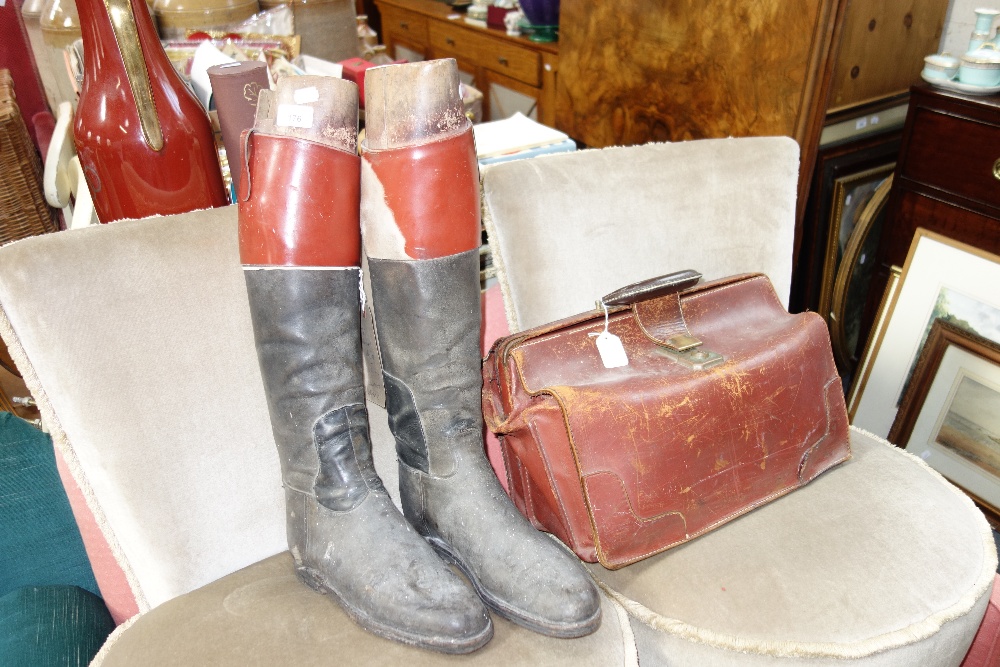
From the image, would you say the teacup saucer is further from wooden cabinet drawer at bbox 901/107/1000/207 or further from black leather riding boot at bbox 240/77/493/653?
black leather riding boot at bbox 240/77/493/653

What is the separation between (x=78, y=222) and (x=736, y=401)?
43.1 inches

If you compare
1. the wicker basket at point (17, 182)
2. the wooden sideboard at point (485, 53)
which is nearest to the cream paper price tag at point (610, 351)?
the wicker basket at point (17, 182)

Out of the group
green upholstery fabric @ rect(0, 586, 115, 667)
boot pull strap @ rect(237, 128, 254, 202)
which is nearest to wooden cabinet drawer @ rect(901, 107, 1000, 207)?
boot pull strap @ rect(237, 128, 254, 202)

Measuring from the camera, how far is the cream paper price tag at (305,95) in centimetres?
74

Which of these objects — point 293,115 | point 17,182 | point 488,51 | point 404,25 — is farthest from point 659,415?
point 404,25

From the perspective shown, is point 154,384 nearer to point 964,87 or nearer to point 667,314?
point 667,314

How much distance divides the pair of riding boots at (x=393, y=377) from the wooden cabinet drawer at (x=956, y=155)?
1.12 metres

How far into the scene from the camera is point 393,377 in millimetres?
869

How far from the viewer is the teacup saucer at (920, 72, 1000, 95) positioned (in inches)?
55.2

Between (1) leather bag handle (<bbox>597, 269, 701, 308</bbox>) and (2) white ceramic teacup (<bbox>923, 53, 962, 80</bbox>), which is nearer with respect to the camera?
(1) leather bag handle (<bbox>597, 269, 701, 308</bbox>)

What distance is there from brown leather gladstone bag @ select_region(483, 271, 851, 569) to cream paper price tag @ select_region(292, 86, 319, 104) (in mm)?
368

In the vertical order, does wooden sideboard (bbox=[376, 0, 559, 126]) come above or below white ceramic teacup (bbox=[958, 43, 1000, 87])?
below

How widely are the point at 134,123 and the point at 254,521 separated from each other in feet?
1.75

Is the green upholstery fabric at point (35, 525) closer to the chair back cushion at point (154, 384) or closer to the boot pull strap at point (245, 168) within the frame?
the chair back cushion at point (154, 384)
